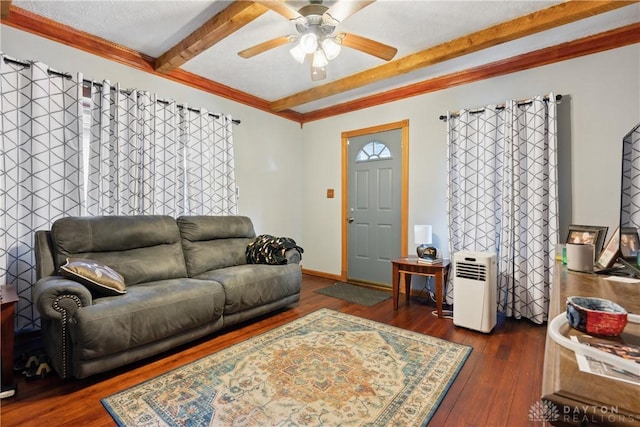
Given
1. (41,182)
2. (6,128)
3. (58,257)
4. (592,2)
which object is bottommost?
(58,257)

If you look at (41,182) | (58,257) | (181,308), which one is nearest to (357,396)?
(181,308)

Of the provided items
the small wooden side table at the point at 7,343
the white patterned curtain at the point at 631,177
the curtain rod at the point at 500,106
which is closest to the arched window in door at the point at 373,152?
the curtain rod at the point at 500,106

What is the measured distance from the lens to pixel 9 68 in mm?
2256

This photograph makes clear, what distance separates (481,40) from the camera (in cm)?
250

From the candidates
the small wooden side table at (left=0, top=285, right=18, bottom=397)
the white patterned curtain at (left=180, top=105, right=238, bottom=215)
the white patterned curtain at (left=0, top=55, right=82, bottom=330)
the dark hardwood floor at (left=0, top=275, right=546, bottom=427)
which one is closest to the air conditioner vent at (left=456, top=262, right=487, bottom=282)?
the dark hardwood floor at (left=0, top=275, right=546, bottom=427)

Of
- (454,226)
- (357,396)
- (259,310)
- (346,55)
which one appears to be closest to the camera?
(357,396)

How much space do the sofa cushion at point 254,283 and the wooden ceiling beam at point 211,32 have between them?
197cm

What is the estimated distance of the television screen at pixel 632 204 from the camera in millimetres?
1464

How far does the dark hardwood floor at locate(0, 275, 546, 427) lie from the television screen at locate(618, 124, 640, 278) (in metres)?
0.86

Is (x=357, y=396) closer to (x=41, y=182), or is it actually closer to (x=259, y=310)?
(x=259, y=310)

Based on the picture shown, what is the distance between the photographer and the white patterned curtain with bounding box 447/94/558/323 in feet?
8.98

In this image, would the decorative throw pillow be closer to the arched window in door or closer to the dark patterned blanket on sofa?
the dark patterned blanket on sofa

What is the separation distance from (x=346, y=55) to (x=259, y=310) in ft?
8.49

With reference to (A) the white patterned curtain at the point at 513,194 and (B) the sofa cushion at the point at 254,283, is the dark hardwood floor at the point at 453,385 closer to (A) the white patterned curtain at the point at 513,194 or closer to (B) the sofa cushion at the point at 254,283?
(B) the sofa cushion at the point at 254,283
